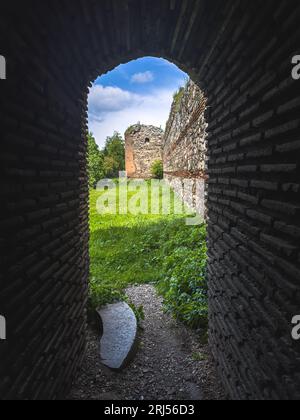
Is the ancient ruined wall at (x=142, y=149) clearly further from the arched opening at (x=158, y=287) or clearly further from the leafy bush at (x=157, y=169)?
the arched opening at (x=158, y=287)

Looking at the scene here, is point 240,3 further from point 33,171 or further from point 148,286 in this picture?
point 148,286

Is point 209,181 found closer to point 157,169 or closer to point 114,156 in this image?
point 157,169

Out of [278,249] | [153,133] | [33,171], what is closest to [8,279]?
[33,171]

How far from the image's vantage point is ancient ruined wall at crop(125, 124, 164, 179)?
84.2 feet

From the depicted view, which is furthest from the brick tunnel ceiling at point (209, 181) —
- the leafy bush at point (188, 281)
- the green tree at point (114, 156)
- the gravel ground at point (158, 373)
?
the green tree at point (114, 156)

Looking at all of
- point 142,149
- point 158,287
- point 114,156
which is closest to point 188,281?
point 158,287

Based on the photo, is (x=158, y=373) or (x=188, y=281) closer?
(x=158, y=373)

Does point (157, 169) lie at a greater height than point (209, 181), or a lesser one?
greater

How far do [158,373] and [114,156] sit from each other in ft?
123

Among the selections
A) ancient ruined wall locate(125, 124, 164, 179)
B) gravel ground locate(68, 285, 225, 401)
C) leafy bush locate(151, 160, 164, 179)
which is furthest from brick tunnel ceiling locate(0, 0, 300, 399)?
ancient ruined wall locate(125, 124, 164, 179)

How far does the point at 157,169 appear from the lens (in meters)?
24.9

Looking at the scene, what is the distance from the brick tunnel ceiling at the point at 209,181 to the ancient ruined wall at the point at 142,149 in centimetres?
2209

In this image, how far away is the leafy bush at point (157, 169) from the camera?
24766mm

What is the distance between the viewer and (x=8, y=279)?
1763 mm
